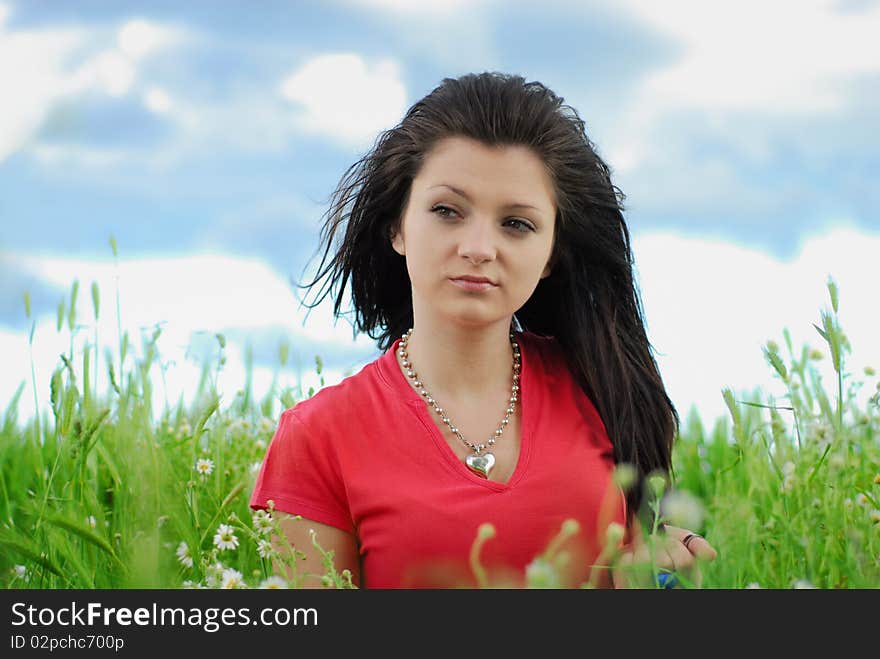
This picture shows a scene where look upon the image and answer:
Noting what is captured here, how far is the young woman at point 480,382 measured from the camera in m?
2.58

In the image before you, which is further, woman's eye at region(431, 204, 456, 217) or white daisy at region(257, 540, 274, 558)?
woman's eye at region(431, 204, 456, 217)

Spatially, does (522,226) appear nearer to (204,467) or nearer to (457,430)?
(457,430)

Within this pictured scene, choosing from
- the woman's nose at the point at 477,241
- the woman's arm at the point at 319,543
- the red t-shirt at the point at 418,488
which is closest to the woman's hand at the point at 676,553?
the red t-shirt at the point at 418,488

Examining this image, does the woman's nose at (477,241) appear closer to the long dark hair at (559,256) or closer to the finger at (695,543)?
the long dark hair at (559,256)

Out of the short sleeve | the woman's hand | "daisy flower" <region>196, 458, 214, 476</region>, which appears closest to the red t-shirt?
the short sleeve

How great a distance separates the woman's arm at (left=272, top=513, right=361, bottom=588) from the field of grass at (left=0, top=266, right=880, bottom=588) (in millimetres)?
85

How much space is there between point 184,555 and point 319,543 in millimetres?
489

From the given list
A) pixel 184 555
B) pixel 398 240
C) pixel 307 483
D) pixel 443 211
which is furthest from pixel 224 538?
pixel 443 211

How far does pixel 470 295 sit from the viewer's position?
8.42 ft

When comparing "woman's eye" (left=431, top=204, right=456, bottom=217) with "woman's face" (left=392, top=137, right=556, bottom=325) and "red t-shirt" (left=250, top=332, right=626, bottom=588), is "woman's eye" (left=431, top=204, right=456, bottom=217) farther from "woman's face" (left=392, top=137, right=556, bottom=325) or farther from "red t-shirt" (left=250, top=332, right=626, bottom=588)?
"red t-shirt" (left=250, top=332, right=626, bottom=588)

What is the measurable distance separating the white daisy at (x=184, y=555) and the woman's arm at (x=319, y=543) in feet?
0.98

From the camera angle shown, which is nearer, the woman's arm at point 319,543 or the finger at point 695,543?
the woman's arm at point 319,543

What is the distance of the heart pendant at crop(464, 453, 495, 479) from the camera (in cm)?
268
